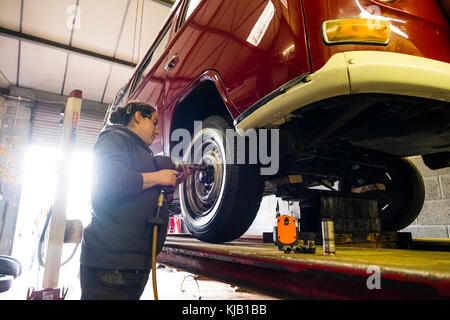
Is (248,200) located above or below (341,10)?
below

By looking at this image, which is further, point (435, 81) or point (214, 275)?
point (214, 275)

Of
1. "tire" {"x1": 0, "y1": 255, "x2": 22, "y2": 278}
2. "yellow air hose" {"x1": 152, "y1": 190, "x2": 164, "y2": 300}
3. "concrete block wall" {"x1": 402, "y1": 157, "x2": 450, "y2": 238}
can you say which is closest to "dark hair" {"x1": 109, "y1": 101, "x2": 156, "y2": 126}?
"yellow air hose" {"x1": 152, "y1": 190, "x2": 164, "y2": 300}

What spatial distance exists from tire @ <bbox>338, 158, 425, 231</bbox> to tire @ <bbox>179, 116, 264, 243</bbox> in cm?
117

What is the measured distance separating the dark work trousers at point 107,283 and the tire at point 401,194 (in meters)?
1.79

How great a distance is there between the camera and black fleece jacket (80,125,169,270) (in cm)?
116

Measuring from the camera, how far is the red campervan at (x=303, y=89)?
2.97 feet

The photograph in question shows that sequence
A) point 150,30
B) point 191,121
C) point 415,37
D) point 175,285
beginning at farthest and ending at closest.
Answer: point 150,30 < point 175,285 < point 191,121 < point 415,37

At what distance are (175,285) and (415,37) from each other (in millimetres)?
3864

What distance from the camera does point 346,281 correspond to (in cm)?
81

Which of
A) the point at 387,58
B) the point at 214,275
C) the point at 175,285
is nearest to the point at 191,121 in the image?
the point at 214,275

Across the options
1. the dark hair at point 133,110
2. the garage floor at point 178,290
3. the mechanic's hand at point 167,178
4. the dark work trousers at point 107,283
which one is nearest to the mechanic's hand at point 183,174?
the mechanic's hand at point 167,178

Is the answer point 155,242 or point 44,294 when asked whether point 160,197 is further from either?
point 44,294

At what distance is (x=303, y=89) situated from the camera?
0.94 meters

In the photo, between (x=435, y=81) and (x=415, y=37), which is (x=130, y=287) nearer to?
(x=435, y=81)
